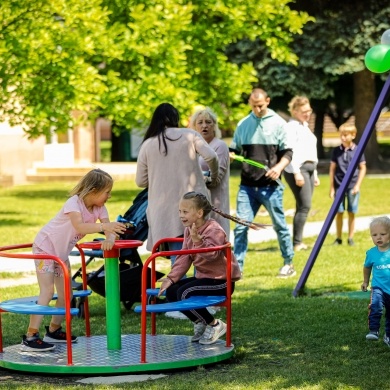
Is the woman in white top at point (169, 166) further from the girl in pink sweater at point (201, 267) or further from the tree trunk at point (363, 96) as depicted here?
the tree trunk at point (363, 96)

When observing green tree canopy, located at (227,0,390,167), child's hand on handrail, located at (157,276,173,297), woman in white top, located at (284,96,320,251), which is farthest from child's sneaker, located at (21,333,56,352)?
green tree canopy, located at (227,0,390,167)

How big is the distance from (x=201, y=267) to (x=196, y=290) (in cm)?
19

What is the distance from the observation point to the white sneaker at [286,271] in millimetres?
11211

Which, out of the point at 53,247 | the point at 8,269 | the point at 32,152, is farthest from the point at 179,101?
the point at 53,247

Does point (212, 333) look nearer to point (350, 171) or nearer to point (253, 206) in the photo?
point (350, 171)

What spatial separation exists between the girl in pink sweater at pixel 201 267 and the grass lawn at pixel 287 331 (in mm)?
377

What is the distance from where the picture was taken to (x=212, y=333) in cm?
744

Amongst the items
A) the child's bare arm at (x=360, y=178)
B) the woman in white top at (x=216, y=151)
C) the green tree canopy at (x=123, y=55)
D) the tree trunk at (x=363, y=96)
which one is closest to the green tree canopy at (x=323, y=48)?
the tree trunk at (x=363, y=96)

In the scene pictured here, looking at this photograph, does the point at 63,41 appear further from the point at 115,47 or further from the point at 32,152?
the point at 32,152

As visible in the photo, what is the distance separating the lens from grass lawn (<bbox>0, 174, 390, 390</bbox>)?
253 inches

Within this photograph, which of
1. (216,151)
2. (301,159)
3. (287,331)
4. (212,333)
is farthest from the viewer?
(301,159)

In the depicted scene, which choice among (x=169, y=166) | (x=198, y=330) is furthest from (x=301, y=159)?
(x=198, y=330)

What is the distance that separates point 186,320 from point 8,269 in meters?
4.28

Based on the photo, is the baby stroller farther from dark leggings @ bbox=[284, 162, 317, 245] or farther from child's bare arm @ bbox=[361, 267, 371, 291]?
dark leggings @ bbox=[284, 162, 317, 245]
